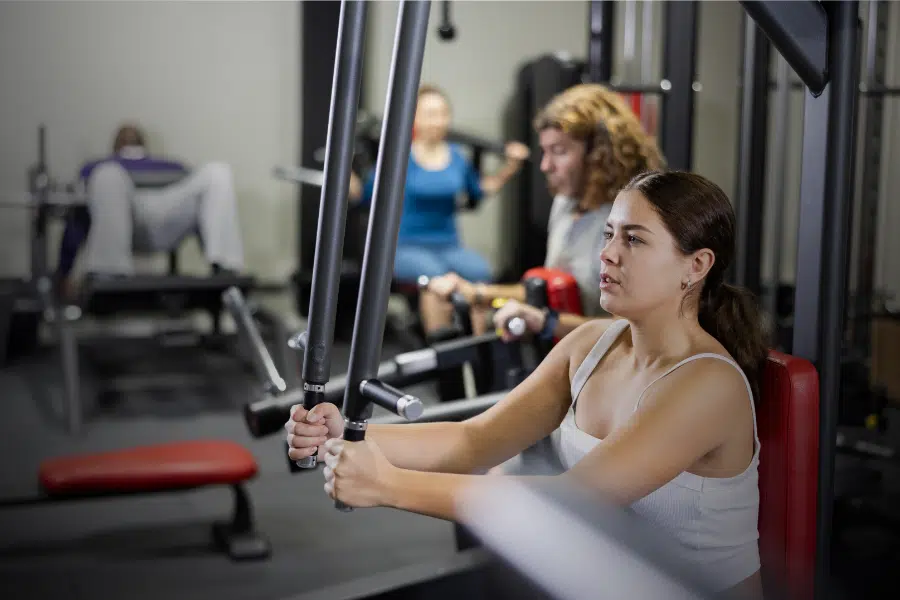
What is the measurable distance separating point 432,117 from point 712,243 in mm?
3093

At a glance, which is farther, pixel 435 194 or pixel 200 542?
pixel 435 194

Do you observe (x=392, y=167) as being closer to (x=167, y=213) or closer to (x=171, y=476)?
(x=171, y=476)

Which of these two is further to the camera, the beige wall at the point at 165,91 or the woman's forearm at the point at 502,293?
the beige wall at the point at 165,91

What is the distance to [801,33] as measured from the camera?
4.10 ft

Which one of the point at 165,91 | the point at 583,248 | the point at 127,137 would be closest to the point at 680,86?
the point at 583,248

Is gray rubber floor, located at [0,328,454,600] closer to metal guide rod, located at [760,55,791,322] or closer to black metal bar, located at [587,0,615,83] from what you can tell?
black metal bar, located at [587,0,615,83]

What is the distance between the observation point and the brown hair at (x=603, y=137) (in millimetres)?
2156

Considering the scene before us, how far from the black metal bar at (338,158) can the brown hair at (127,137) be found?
497 centimetres

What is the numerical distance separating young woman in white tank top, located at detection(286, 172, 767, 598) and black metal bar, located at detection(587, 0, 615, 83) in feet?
4.71

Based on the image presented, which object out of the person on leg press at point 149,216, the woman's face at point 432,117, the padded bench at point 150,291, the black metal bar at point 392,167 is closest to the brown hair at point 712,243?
the black metal bar at point 392,167

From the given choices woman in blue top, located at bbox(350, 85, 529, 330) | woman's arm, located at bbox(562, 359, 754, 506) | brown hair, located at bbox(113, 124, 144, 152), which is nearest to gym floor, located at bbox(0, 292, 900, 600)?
woman in blue top, located at bbox(350, 85, 529, 330)

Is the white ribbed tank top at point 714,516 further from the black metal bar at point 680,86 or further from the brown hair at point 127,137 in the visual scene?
the brown hair at point 127,137

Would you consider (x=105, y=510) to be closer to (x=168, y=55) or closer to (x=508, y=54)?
(x=168, y=55)

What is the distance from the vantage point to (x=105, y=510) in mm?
2934
